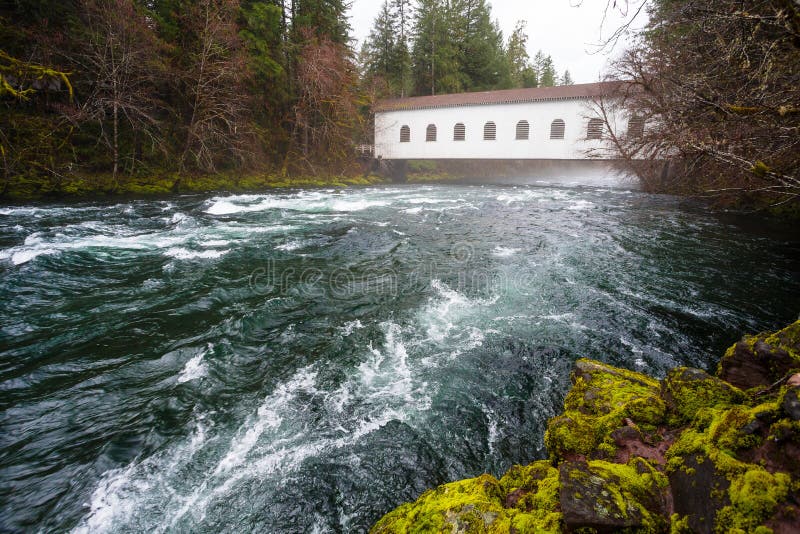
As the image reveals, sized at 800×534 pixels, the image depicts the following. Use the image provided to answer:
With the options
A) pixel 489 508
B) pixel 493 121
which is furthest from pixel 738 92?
pixel 493 121

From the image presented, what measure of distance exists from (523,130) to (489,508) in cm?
2804

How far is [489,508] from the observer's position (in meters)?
1.92

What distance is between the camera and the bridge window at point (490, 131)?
2688 cm

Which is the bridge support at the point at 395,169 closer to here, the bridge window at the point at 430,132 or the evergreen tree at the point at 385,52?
the bridge window at the point at 430,132

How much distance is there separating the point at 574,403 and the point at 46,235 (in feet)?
39.3

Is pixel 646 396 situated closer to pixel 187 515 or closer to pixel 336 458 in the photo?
pixel 336 458

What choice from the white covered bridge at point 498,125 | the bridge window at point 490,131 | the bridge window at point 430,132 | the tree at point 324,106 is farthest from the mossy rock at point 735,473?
the bridge window at point 430,132

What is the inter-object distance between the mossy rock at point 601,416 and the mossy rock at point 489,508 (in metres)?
0.37

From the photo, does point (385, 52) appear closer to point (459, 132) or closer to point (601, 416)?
point (459, 132)

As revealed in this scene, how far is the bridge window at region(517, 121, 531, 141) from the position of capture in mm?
25781

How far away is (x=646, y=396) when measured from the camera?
110 inches

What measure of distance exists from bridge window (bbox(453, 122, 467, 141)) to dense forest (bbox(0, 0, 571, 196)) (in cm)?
753

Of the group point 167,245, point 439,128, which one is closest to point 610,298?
point 167,245

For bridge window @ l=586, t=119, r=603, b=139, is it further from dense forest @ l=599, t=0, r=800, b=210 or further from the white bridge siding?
dense forest @ l=599, t=0, r=800, b=210
